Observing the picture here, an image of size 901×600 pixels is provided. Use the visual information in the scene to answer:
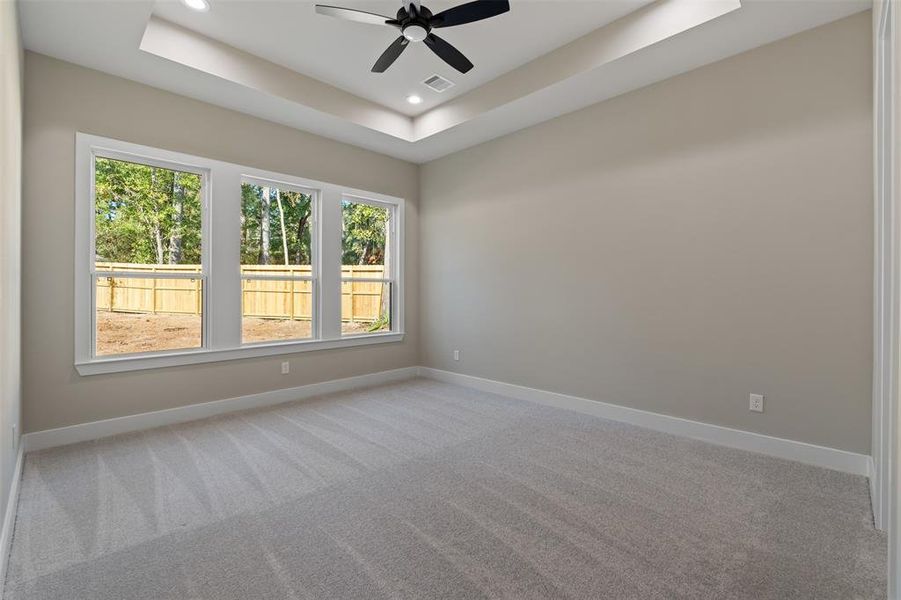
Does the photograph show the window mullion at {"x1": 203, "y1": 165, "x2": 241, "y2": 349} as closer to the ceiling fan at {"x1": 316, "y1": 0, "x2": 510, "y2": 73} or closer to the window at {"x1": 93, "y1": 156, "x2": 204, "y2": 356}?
the window at {"x1": 93, "y1": 156, "x2": 204, "y2": 356}

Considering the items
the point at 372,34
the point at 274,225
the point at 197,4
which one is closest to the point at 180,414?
the point at 274,225

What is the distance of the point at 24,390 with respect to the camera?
9.81 feet

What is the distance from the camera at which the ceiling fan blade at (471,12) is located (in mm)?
2467

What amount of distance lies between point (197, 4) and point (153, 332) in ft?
8.68

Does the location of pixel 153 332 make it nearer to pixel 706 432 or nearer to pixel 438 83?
pixel 438 83

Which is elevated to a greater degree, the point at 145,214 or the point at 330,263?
the point at 145,214

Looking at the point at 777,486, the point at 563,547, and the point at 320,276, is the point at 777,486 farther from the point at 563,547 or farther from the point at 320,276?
the point at 320,276

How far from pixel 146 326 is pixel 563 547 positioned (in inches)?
148

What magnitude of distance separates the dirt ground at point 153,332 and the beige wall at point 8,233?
820 mm

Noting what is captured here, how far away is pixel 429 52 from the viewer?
3543 millimetres

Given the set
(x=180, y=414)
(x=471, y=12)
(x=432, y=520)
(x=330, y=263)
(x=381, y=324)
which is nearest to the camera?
(x=432, y=520)

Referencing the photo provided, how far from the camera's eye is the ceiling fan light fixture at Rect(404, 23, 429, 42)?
8.87ft

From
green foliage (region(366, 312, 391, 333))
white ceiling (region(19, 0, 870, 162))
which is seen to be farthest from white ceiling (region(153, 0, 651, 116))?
green foliage (region(366, 312, 391, 333))

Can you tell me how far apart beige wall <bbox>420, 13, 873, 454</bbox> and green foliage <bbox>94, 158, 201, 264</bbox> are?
308 centimetres
